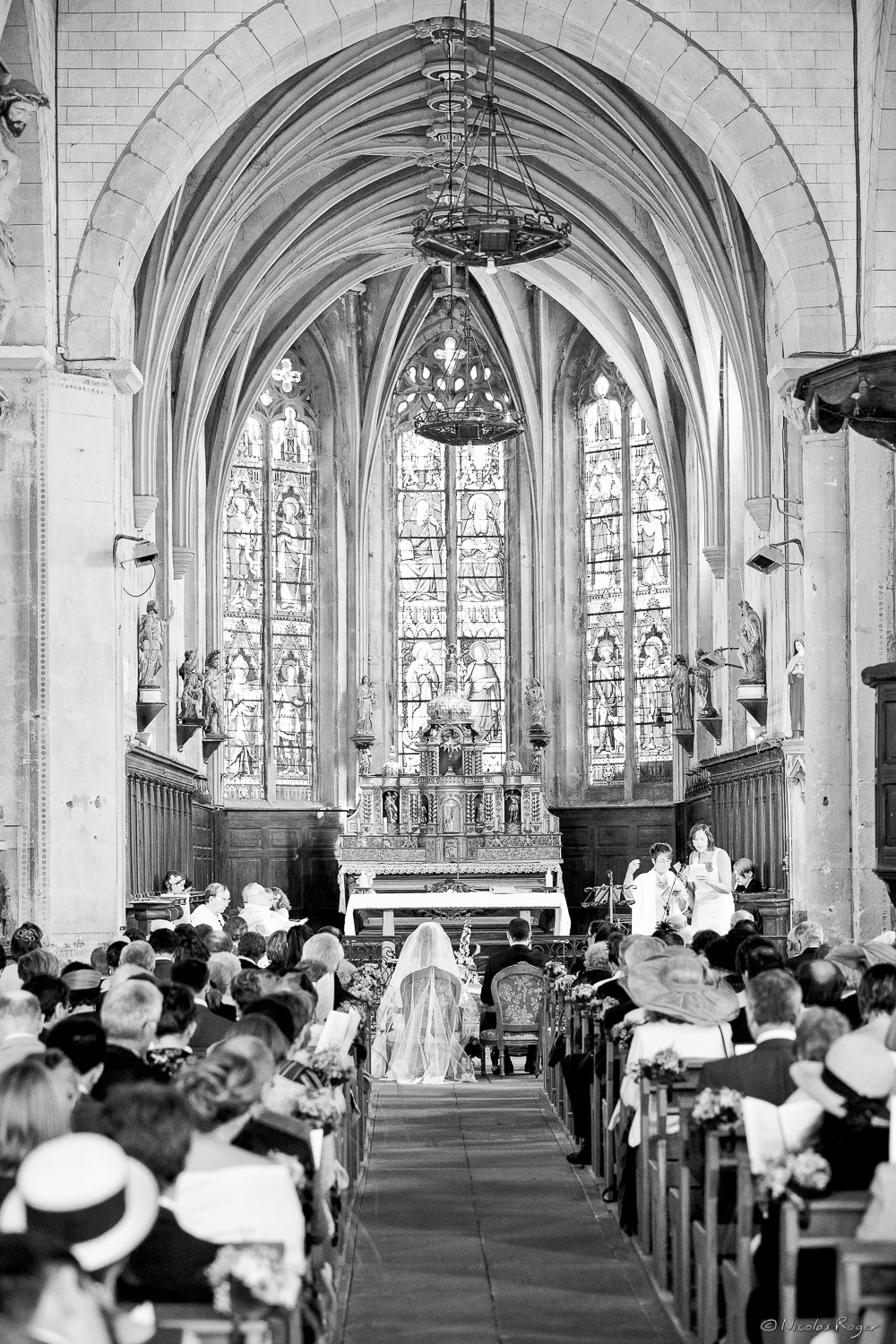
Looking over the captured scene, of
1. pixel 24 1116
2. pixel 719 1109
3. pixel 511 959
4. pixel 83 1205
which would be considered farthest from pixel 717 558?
pixel 83 1205

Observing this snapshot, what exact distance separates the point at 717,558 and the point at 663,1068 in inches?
720

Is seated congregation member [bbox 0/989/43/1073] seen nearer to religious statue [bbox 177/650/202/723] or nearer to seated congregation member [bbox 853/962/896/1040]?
seated congregation member [bbox 853/962/896/1040]

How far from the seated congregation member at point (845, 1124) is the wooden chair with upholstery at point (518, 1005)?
1014 cm

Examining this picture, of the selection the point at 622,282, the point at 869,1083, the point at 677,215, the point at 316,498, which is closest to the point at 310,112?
the point at 677,215

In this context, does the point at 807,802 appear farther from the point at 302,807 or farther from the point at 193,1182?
the point at 302,807

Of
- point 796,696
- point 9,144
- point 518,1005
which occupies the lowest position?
point 518,1005

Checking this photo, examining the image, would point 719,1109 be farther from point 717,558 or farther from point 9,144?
point 717,558

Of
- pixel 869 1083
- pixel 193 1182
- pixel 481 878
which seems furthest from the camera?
pixel 481 878

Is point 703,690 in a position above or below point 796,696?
above

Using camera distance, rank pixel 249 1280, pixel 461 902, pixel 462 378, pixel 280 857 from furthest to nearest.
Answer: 1. pixel 462 378
2. pixel 280 857
3. pixel 461 902
4. pixel 249 1280

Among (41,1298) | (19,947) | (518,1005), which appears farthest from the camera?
(518,1005)

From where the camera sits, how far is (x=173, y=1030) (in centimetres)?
735

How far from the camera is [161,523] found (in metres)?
24.6

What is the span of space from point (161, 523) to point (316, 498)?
7.16m
